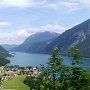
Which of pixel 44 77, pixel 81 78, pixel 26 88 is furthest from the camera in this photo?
pixel 26 88

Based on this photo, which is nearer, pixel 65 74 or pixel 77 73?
pixel 77 73

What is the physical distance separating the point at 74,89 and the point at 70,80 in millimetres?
884

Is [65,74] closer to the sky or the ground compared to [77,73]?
closer to the ground

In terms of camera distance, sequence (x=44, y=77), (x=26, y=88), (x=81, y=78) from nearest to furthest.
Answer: (x=81, y=78)
(x=44, y=77)
(x=26, y=88)

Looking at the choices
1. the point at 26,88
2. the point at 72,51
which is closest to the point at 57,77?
the point at 72,51

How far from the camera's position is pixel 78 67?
2908cm

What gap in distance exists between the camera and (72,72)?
2920 centimetres

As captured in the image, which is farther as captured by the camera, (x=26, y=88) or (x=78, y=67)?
(x=26, y=88)

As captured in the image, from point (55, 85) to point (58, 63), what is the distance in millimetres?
1942

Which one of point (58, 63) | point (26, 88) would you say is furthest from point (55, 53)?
point (26, 88)

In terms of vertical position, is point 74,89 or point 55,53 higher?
point 55,53

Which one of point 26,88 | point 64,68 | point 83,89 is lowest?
point 26,88

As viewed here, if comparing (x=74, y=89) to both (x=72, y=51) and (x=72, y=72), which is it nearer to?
(x=72, y=72)

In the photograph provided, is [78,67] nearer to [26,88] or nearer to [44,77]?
[44,77]
